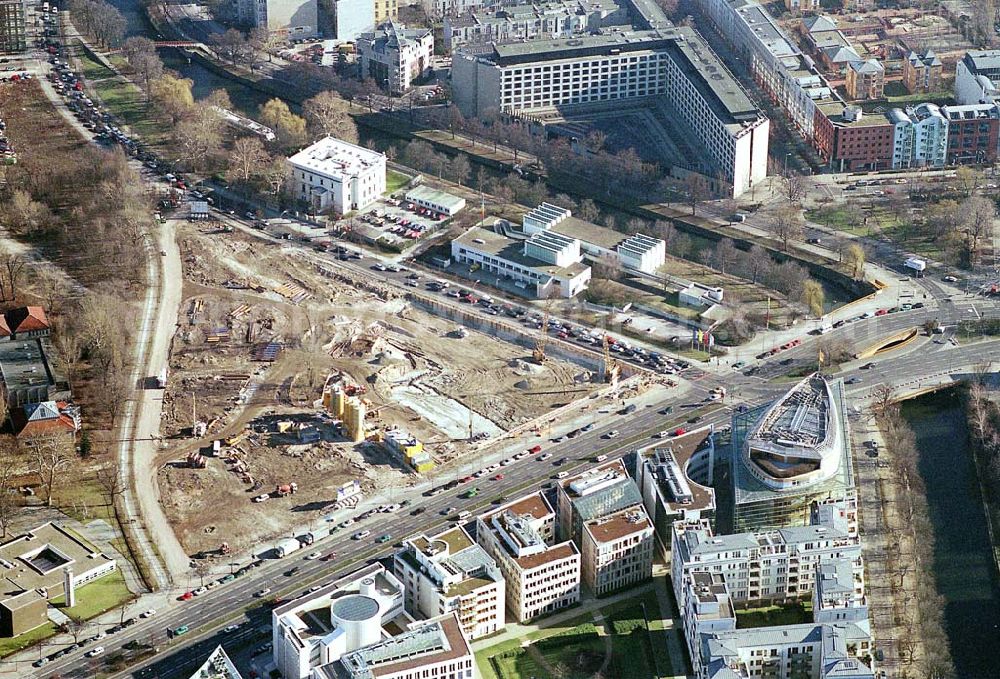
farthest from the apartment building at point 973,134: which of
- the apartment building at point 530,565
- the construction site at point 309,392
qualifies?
the apartment building at point 530,565

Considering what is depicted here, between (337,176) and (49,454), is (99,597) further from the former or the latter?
(337,176)

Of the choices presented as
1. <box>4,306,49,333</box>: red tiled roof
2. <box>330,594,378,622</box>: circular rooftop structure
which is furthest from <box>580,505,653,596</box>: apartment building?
<box>4,306,49,333</box>: red tiled roof

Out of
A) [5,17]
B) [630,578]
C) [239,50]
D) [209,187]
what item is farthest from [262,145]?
[630,578]

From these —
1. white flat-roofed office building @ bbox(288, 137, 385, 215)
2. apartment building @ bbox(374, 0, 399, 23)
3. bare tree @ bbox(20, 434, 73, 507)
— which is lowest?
bare tree @ bbox(20, 434, 73, 507)

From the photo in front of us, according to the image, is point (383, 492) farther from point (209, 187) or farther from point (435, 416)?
point (209, 187)

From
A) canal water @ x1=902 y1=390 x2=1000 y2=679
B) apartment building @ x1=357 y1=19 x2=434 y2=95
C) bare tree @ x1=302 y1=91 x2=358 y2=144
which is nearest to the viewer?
canal water @ x1=902 y1=390 x2=1000 y2=679

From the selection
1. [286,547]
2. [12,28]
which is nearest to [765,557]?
[286,547]

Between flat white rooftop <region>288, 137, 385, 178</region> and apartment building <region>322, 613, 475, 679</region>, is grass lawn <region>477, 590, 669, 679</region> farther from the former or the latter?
flat white rooftop <region>288, 137, 385, 178</region>
